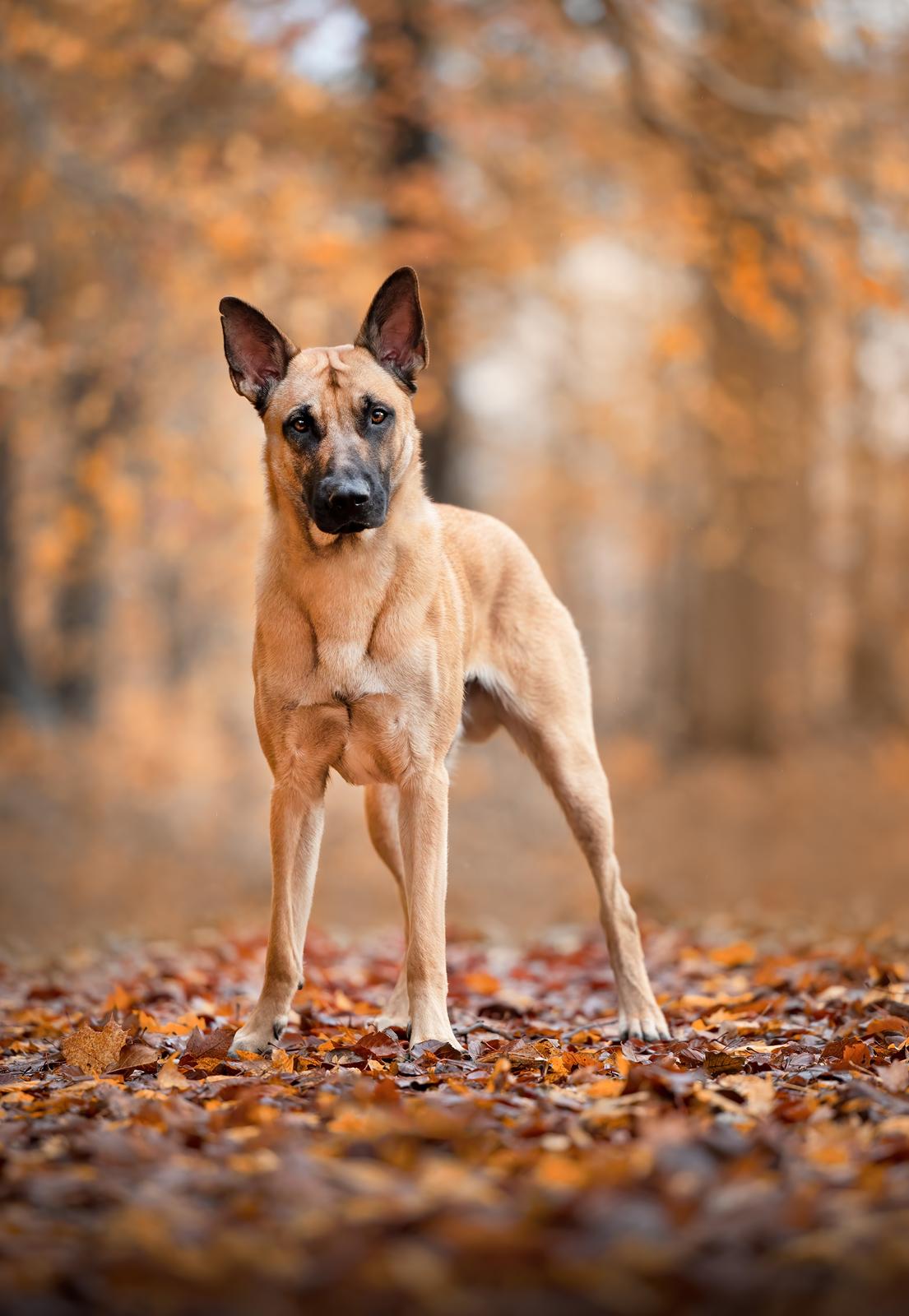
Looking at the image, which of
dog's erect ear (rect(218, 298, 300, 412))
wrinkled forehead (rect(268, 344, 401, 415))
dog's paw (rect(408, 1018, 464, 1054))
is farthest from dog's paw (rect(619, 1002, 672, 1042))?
dog's erect ear (rect(218, 298, 300, 412))

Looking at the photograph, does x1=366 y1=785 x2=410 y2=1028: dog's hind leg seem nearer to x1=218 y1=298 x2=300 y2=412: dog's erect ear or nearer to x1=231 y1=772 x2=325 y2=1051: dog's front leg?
x1=231 y1=772 x2=325 y2=1051: dog's front leg

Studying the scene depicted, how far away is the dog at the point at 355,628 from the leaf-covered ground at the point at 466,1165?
18.1 inches

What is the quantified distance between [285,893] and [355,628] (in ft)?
3.29

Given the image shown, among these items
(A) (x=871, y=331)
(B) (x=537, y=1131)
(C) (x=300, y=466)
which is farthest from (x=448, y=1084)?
(A) (x=871, y=331)

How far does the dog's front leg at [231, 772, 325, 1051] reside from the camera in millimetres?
4773

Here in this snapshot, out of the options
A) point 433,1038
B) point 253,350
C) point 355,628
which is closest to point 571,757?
point 355,628

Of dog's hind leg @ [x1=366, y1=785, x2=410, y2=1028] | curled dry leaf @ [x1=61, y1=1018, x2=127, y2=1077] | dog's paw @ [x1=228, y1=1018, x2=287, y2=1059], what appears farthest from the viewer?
dog's hind leg @ [x1=366, y1=785, x2=410, y2=1028]

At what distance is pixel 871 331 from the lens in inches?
680

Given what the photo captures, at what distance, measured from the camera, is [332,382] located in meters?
4.85

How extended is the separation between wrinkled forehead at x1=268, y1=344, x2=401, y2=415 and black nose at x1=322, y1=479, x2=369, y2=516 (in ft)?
1.20

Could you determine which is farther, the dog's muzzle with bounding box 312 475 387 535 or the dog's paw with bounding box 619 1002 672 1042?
the dog's paw with bounding box 619 1002 672 1042

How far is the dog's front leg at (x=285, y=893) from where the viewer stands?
4.77 m

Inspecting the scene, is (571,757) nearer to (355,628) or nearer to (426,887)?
(426,887)

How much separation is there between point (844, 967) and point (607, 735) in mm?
12982
